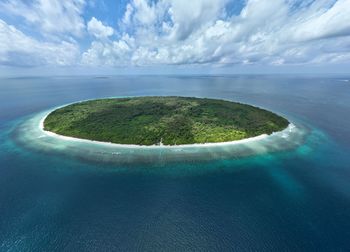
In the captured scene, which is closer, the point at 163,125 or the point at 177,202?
the point at 177,202

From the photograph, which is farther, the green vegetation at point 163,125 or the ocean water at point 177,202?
the green vegetation at point 163,125

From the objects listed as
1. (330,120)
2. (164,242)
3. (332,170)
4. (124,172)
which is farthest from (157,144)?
(330,120)

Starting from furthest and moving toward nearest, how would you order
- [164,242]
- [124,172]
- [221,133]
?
[221,133]
[124,172]
[164,242]

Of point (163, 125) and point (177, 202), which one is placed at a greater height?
point (177, 202)

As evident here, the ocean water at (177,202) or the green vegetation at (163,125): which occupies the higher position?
the ocean water at (177,202)

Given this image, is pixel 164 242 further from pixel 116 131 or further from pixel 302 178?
pixel 116 131
